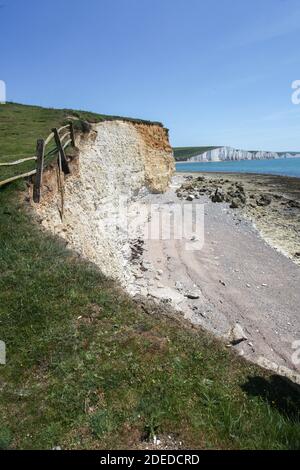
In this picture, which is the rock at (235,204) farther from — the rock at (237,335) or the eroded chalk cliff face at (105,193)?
the rock at (237,335)

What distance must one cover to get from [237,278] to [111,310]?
12754 millimetres

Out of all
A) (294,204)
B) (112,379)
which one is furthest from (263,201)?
(112,379)

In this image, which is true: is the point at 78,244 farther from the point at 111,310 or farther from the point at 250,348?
the point at 250,348

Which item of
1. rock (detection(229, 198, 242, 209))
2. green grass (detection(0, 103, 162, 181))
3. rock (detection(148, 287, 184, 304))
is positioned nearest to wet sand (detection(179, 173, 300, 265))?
rock (detection(229, 198, 242, 209))

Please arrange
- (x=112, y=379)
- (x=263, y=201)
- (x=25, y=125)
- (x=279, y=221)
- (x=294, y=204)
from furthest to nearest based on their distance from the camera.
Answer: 1. (x=263, y=201)
2. (x=294, y=204)
3. (x=279, y=221)
4. (x=25, y=125)
5. (x=112, y=379)

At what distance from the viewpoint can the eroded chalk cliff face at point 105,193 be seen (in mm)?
16406

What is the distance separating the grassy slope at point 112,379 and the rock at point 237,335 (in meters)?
5.79

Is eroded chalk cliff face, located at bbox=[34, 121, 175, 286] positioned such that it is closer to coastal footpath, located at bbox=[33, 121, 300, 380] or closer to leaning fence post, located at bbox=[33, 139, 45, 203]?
coastal footpath, located at bbox=[33, 121, 300, 380]

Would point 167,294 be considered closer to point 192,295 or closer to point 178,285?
point 192,295

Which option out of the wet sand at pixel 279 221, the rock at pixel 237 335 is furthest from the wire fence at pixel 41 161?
the wet sand at pixel 279 221

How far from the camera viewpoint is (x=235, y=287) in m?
19.5

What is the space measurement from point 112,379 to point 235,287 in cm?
1334
